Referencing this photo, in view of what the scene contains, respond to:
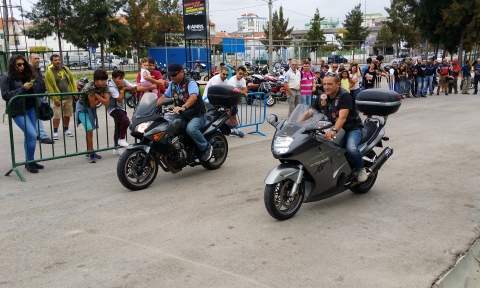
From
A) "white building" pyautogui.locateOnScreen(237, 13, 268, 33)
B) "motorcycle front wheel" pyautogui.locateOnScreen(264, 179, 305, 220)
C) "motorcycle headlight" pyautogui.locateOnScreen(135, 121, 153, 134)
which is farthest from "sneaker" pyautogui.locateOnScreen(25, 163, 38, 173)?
"white building" pyautogui.locateOnScreen(237, 13, 268, 33)

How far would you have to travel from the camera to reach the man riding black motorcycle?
7.05 m

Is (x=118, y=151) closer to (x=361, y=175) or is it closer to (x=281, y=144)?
(x=281, y=144)

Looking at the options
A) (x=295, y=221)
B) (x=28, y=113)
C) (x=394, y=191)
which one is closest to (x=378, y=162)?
(x=394, y=191)

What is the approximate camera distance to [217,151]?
7965 mm

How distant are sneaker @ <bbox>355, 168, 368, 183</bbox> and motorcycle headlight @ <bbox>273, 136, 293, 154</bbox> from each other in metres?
1.27

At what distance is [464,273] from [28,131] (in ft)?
21.8

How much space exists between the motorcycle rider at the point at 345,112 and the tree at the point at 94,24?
30592 mm

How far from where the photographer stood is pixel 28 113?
7879mm

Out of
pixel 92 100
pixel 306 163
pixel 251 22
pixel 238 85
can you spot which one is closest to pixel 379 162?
pixel 306 163

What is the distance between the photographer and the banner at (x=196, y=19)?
19.5 m

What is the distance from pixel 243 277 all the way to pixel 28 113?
18.0 feet

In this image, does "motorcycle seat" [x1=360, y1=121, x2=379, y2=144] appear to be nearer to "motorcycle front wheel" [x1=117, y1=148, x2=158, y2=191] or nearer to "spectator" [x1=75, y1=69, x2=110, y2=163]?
"motorcycle front wheel" [x1=117, y1=148, x2=158, y2=191]

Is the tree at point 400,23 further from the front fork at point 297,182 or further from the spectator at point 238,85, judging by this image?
the front fork at point 297,182

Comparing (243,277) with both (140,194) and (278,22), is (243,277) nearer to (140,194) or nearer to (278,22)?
(140,194)
